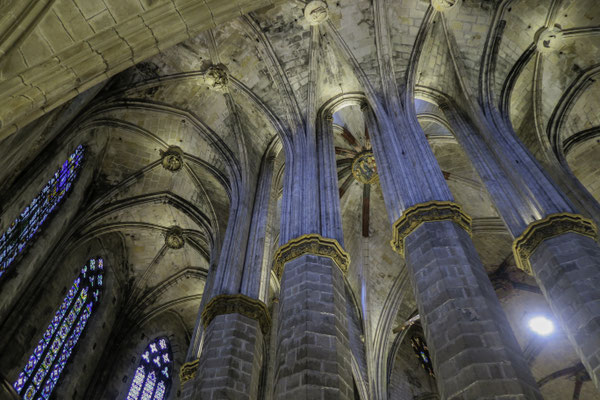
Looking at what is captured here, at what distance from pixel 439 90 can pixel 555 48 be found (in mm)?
2956

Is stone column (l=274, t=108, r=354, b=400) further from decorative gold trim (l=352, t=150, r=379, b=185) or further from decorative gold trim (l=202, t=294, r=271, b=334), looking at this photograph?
decorative gold trim (l=352, t=150, r=379, b=185)

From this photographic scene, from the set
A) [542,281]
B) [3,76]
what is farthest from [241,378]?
[3,76]

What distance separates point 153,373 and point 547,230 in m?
12.4

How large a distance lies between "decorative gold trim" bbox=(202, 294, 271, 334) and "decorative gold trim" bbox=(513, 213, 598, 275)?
4.26 m

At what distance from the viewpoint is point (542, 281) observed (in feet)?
20.3

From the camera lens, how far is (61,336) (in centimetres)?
1177

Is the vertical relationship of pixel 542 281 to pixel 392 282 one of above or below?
below

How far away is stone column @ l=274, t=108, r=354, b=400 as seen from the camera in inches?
203

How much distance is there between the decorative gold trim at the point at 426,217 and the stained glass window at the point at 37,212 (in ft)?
25.9

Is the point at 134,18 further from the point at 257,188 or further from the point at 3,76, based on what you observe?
the point at 257,188

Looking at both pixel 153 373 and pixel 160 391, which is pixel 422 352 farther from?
pixel 153 373

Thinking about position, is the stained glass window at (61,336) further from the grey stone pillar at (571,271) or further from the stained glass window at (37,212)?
the grey stone pillar at (571,271)

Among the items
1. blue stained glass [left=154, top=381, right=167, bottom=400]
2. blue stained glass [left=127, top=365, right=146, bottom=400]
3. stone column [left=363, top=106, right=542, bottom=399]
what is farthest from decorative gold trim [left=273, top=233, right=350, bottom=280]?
blue stained glass [left=154, top=381, right=167, bottom=400]

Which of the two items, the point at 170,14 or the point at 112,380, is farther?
the point at 112,380
